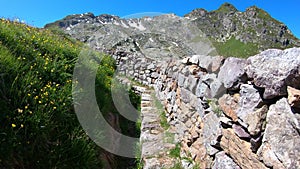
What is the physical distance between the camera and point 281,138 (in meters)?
1.74

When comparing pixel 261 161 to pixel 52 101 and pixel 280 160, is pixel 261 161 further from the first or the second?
pixel 52 101

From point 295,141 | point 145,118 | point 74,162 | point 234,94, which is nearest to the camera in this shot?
point 295,141

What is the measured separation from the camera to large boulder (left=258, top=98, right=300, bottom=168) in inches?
64.2

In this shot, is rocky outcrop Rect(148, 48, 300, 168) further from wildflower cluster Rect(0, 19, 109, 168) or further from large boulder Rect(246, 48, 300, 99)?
wildflower cluster Rect(0, 19, 109, 168)

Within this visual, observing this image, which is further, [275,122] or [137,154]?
[137,154]

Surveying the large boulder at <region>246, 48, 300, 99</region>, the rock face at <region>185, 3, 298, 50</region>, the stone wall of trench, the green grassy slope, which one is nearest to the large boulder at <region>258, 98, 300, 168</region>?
the stone wall of trench

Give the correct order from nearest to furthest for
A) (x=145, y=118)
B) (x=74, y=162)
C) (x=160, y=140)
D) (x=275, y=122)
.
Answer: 1. (x=275, y=122)
2. (x=74, y=162)
3. (x=160, y=140)
4. (x=145, y=118)

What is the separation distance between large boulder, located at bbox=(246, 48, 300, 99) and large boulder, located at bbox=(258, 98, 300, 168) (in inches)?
4.3

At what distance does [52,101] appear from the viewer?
3.64 meters

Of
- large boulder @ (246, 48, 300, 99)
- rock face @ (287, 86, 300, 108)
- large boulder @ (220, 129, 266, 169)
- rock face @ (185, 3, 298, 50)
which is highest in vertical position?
rock face @ (185, 3, 298, 50)

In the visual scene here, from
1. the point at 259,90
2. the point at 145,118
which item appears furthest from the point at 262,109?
the point at 145,118

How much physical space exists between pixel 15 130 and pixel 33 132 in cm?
21

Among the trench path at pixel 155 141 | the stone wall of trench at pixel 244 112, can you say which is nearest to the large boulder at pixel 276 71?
the stone wall of trench at pixel 244 112

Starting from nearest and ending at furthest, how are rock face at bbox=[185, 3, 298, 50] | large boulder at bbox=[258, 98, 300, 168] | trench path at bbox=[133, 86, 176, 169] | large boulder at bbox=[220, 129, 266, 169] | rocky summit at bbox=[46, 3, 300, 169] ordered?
large boulder at bbox=[258, 98, 300, 168] < rocky summit at bbox=[46, 3, 300, 169] < large boulder at bbox=[220, 129, 266, 169] < trench path at bbox=[133, 86, 176, 169] < rock face at bbox=[185, 3, 298, 50]
